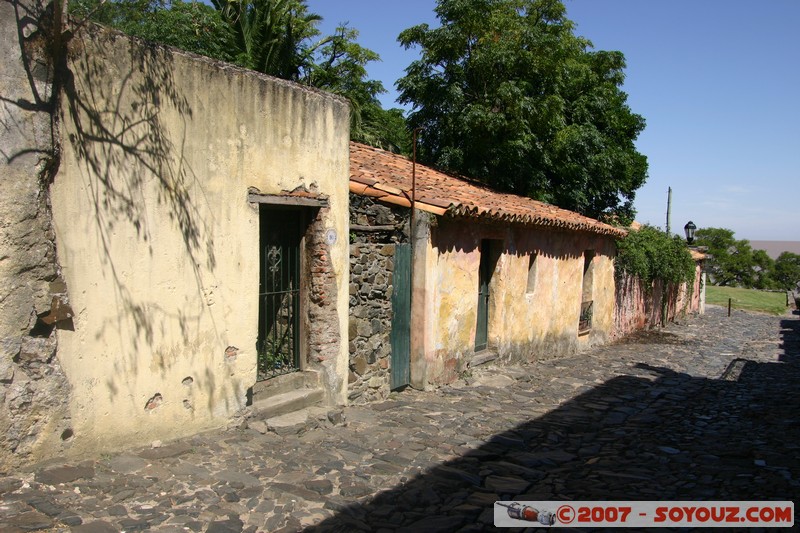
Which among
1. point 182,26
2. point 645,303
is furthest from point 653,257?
point 182,26

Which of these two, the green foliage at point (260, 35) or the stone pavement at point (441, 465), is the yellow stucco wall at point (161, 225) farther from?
the green foliage at point (260, 35)

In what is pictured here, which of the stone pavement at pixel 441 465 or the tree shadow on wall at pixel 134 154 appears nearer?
the stone pavement at pixel 441 465

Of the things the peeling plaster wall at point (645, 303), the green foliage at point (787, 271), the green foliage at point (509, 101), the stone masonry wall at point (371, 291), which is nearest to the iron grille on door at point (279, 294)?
the stone masonry wall at point (371, 291)

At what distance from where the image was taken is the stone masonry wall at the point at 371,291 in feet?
24.2

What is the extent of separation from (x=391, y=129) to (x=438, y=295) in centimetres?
1262

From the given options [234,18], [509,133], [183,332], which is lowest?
[183,332]

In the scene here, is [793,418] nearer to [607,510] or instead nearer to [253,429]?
[607,510]

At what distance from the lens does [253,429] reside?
5.93 metres

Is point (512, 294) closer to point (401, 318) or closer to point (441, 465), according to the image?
point (401, 318)

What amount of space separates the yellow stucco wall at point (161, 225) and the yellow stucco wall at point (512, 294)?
9.38 ft

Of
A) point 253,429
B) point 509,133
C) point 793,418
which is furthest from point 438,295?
point 509,133

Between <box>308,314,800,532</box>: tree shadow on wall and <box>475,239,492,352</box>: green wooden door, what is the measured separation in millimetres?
1593

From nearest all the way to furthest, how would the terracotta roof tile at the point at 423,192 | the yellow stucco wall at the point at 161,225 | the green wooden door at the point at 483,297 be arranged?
Answer: the yellow stucco wall at the point at 161,225 → the terracotta roof tile at the point at 423,192 → the green wooden door at the point at 483,297

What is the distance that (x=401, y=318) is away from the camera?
26.0 ft
